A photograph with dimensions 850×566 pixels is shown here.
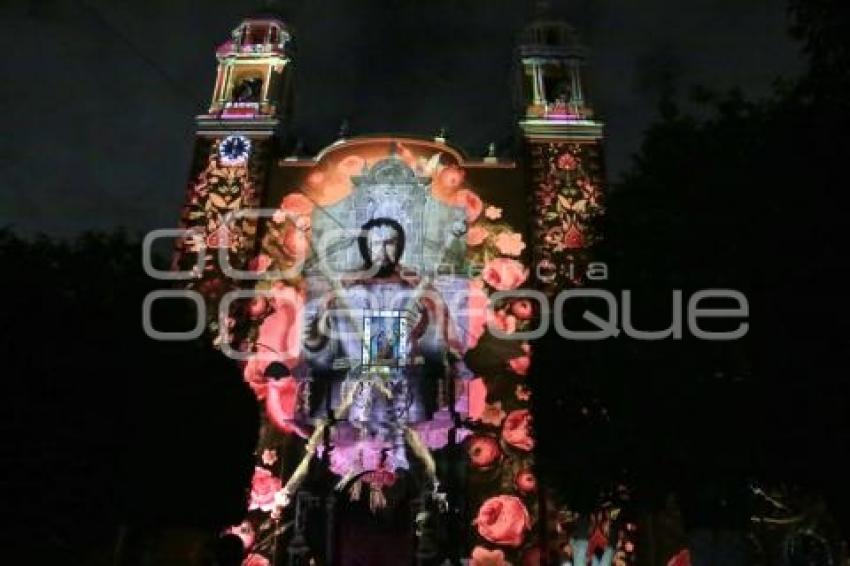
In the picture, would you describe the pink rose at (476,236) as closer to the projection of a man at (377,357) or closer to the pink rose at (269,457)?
the projection of a man at (377,357)

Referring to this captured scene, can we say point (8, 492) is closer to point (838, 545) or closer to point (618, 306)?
point (618, 306)

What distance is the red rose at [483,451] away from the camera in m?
23.3

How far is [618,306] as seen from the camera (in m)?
16.5

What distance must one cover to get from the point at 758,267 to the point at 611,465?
552cm

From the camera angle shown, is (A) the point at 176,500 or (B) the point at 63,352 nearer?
(B) the point at 63,352

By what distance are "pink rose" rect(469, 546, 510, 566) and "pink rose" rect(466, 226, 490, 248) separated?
10.3m

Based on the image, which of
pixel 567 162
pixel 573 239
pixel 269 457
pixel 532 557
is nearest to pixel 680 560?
pixel 532 557

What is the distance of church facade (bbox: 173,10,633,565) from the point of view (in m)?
22.8

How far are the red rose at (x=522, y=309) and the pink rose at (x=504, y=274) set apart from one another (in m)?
0.68

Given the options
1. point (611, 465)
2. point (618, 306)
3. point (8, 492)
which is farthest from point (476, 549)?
point (8, 492)

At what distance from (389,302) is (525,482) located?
7502 millimetres

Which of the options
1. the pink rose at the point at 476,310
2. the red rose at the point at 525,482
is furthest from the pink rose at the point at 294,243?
the red rose at the point at 525,482

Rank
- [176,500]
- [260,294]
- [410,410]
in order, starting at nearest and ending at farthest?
[176,500], [410,410], [260,294]

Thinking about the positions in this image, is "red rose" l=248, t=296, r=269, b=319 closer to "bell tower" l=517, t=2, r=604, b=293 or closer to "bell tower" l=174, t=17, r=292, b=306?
"bell tower" l=174, t=17, r=292, b=306
